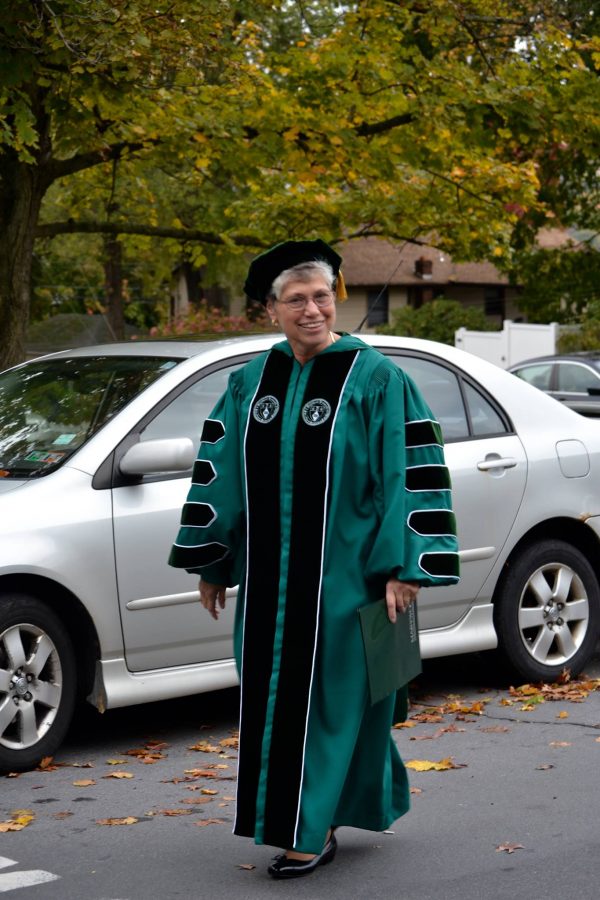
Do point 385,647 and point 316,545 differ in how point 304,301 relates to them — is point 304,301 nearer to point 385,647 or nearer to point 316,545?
point 316,545

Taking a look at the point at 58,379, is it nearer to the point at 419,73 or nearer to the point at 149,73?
the point at 149,73

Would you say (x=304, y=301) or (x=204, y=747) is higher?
(x=304, y=301)

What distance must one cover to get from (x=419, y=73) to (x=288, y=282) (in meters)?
8.66

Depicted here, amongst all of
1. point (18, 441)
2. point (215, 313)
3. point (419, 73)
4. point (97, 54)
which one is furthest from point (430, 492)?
point (215, 313)

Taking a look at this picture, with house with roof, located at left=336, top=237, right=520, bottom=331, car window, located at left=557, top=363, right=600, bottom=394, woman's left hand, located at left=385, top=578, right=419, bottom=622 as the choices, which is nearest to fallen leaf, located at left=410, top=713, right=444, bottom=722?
woman's left hand, located at left=385, top=578, right=419, bottom=622

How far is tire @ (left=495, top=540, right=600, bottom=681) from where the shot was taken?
6.86 metres

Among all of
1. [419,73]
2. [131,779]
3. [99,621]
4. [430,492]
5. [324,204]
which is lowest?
[131,779]

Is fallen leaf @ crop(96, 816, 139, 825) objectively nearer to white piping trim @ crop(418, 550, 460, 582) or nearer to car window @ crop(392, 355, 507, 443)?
white piping trim @ crop(418, 550, 460, 582)

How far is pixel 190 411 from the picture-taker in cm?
618

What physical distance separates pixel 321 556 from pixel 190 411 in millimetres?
2058

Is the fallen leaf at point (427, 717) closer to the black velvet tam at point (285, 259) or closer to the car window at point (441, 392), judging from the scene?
the car window at point (441, 392)

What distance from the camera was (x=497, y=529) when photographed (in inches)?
265

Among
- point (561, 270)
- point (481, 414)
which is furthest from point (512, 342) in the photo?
point (481, 414)

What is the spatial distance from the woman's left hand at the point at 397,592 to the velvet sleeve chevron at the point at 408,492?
32mm
